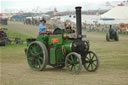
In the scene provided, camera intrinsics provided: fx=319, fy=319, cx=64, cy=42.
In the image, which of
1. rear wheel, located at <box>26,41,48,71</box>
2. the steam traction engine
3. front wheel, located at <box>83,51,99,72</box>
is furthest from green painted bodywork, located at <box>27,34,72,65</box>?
front wheel, located at <box>83,51,99,72</box>

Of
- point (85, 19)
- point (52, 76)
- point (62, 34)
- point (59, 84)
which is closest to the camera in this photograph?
point (59, 84)

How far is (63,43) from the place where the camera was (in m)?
8.43

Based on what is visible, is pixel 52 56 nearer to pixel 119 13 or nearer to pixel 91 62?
pixel 91 62

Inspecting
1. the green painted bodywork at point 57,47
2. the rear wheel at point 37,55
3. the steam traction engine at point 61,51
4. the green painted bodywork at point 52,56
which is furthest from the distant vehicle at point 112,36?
the green painted bodywork at point 52,56

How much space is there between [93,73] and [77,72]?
1.72ft

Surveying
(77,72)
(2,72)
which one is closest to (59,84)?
(77,72)

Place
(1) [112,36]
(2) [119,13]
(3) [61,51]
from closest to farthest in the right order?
(3) [61,51] → (1) [112,36] → (2) [119,13]

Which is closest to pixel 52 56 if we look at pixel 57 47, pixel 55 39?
pixel 57 47

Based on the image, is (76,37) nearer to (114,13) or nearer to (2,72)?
(2,72)

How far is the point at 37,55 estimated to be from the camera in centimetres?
879

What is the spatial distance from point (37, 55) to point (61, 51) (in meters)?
0.73

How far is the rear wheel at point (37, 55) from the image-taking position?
845 centimetres

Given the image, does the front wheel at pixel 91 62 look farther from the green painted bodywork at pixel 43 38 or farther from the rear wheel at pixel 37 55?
the green painted bodywork at pixel 43 38

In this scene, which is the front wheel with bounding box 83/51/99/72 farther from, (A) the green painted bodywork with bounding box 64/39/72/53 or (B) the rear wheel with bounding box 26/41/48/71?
(B) the rear wheel with bounding box 26/41/48/71
